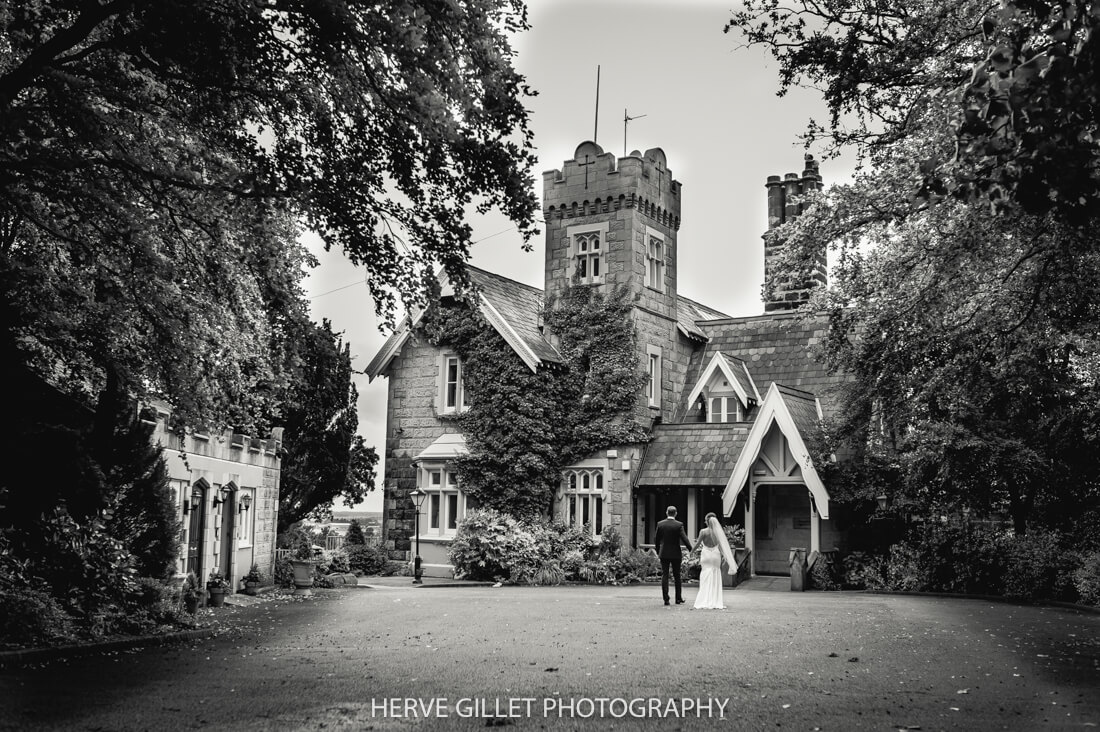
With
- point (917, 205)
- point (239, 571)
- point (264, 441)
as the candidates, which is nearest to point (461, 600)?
point (239, 571)

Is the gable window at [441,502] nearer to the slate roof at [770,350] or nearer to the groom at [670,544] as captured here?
the slate roof at [770,350]

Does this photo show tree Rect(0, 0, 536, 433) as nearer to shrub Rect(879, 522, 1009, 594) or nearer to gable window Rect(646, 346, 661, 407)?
shrub Rect(879, 522, 1009, 594)

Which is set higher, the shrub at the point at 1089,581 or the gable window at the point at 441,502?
the gable window at the point at 441,502

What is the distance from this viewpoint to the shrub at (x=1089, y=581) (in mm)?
A: 20969

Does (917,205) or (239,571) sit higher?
(917,205)

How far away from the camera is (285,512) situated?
34500 mm

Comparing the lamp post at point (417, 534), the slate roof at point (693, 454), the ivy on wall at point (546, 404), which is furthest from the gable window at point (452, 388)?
the slate roof at point (693, 454)

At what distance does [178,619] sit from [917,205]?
453 inches

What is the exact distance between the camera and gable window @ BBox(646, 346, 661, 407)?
3303cm

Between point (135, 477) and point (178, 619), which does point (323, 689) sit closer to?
point (178, 619)

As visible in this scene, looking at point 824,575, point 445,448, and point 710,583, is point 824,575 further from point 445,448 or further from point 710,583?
point 445,448

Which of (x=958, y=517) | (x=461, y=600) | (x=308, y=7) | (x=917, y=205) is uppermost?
(x=308, y=7)

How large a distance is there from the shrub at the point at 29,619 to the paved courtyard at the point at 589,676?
0.72 metres

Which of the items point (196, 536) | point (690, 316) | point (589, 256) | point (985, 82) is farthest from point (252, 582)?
point (985, 82)
